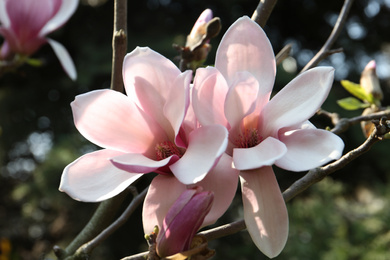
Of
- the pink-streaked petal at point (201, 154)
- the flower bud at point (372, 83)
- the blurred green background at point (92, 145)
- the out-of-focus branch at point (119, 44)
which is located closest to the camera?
the pink-streaked petal at point (201, 154)

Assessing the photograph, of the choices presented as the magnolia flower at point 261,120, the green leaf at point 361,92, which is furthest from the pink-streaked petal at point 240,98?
the green leaf at point 361,92

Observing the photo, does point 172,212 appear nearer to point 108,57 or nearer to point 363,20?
point 108,57

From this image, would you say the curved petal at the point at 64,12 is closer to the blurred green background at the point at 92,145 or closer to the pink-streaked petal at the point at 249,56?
the pink-streaked petal at the point at 249,56

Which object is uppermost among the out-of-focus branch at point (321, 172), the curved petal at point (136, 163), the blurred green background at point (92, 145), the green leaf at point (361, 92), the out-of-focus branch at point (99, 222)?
the curved petal at point (136, 163)

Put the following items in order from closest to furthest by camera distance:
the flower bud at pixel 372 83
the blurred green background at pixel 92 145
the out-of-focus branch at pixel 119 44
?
the out-of-focus branch at pixel 119 44
the flower bud at pixel 372 83
the blurred green background at pixel 92 145

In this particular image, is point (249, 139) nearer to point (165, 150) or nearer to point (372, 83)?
point (165, 150)

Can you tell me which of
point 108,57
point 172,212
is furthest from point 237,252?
point 172,212

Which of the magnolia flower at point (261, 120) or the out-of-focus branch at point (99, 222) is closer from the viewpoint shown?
the magnolia flower at point (261, 120)
